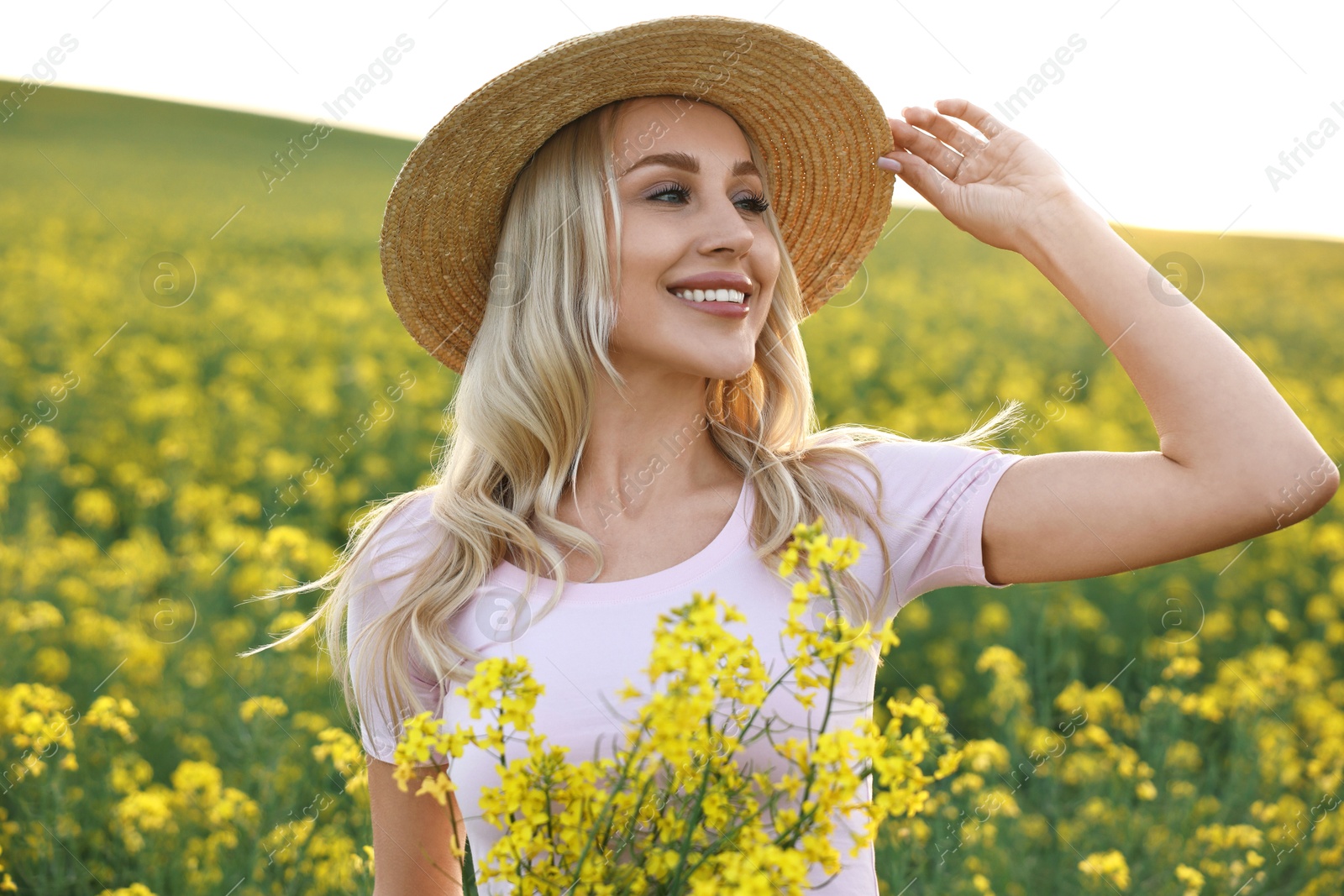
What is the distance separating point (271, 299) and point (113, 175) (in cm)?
1452

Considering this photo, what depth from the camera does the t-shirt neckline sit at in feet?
4.87

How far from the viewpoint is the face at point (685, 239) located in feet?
5.01

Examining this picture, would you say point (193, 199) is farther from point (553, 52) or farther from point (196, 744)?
point (553, 52)

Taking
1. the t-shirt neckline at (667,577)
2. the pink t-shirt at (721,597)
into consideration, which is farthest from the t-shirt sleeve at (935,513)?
the t-shirt neckline at (667,577)

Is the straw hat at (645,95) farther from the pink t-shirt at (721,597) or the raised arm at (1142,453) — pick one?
the pink t-shirt at (721,597)

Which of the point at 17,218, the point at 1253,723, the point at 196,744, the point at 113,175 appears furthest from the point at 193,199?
the point at 1253,723

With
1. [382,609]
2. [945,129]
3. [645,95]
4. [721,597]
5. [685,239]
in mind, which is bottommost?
[721,597]

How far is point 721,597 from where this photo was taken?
1.46m

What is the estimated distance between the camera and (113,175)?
68.4 feet

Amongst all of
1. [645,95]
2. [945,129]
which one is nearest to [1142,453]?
[945,129]

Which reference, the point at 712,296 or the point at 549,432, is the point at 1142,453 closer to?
the point at 712,296

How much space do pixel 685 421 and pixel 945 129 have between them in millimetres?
592

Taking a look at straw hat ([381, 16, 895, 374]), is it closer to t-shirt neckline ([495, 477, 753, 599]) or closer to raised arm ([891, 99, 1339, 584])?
raised arm ([891, 99, 1339, 584])

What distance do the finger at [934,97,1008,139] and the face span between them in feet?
0.98
